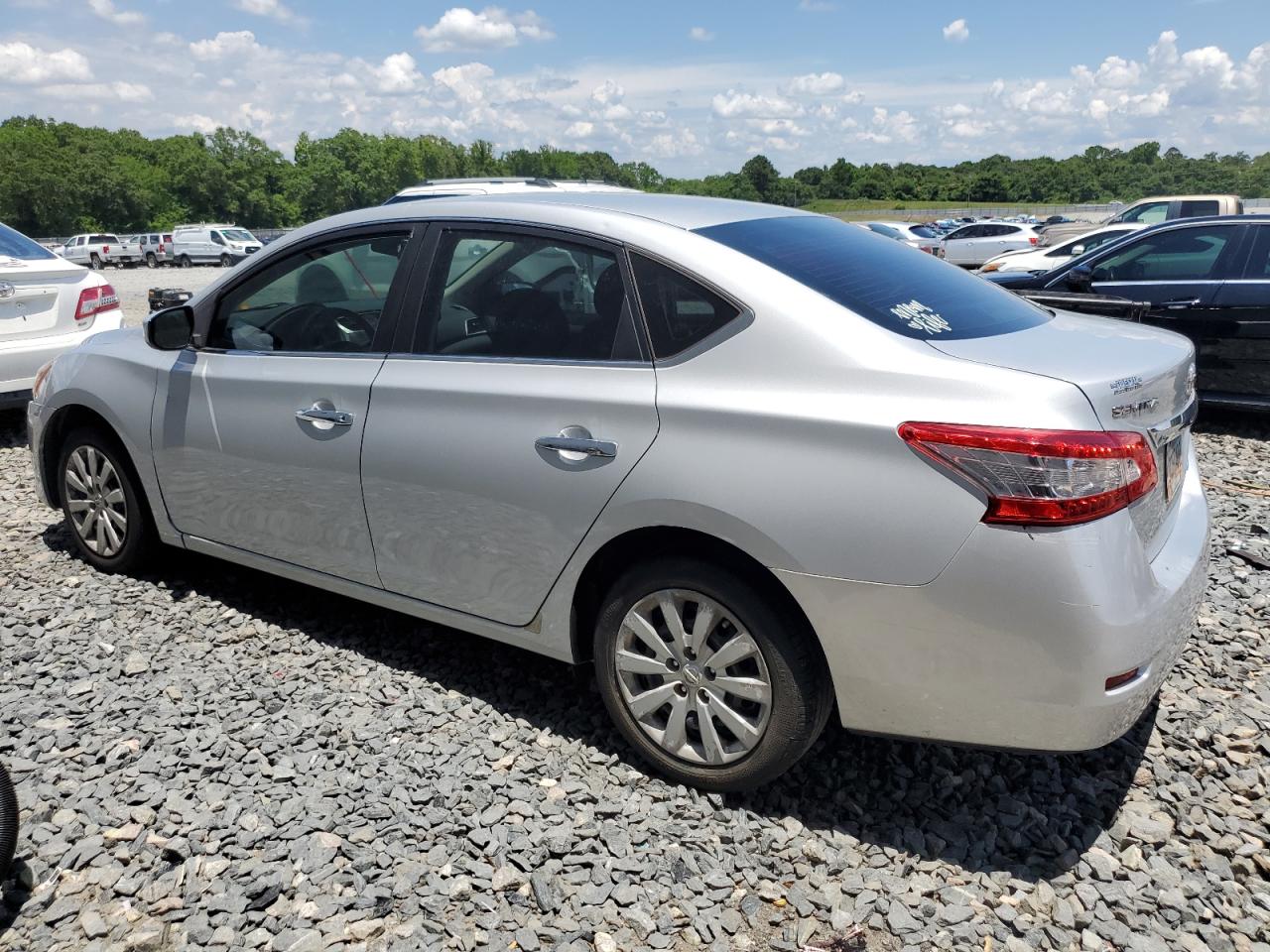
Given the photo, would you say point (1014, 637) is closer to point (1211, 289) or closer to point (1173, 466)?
point (1173, 466)

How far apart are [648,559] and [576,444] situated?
1.31ft

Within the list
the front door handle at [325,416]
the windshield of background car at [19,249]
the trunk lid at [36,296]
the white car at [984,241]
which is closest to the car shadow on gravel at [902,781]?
the front door handle at [325,416]

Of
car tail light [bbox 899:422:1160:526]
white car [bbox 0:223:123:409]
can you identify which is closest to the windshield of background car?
white car [bbox 0:223:123:409]

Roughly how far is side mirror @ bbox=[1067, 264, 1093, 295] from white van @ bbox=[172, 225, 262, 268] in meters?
40.2

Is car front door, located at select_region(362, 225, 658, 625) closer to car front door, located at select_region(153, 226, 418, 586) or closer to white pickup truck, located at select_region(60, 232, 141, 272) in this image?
car front door, located at select_region(153, 226, 418, 586)

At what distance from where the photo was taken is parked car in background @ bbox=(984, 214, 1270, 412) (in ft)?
23.8

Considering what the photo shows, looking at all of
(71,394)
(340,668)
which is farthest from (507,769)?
(71,394)

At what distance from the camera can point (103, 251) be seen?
4666 centimetres

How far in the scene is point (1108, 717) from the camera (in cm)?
248

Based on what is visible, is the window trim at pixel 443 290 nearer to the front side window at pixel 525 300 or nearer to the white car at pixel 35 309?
the front side window at pixel 525 300

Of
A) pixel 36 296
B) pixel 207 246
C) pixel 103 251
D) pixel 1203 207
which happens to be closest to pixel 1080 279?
pixel 36 296

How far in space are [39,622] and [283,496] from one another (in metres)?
1.48

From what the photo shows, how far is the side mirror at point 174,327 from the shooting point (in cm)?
414

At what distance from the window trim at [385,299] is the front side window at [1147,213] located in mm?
22226
